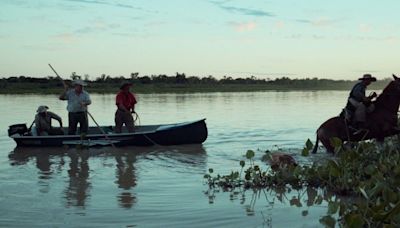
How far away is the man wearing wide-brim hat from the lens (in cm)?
1103

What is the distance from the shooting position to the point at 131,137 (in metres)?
14.1

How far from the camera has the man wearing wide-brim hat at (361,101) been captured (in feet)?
36.2

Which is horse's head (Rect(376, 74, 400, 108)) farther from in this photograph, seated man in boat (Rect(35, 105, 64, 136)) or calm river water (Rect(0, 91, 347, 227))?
seated man in boat (Rect(35, 105, 64, 136))

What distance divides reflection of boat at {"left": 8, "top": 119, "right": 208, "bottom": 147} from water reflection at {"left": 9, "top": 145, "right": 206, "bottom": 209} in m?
0.20

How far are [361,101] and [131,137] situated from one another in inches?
233

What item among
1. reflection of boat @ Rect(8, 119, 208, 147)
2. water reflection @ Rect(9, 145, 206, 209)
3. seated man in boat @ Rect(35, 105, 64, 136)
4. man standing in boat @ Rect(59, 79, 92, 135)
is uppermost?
man standing in boat @ Rect(59, 79, 92, 135)

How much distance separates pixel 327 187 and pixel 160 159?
509 cm

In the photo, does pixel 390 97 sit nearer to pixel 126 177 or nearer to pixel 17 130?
pixel 126 177

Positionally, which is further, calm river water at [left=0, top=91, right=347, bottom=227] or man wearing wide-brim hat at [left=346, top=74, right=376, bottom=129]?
man wearing wide-brim hat at [left=346, top=74, right=376, bottom=129]

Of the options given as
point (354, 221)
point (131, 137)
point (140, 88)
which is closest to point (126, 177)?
point (131, 137)

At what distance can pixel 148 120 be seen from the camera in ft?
79.8

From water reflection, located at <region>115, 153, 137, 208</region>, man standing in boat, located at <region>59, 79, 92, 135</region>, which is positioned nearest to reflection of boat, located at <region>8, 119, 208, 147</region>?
man standing in boat, located at <region>59, 79, 92, 135</region>

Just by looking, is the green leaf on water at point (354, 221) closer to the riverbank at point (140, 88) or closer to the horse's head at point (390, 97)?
the horse's head at point (390, 97)

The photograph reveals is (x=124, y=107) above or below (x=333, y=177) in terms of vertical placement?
above
